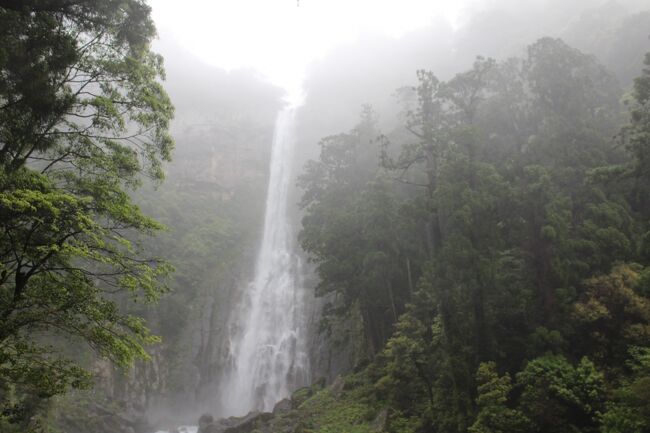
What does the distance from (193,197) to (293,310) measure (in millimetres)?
17564

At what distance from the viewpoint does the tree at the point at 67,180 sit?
648 cm

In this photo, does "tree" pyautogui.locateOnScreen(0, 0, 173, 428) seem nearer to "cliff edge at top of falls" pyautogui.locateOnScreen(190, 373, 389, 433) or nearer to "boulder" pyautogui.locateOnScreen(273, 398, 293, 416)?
"cliff edge at top of falls" pyautogui.locateOnScreen(190, 373, 389, 433)

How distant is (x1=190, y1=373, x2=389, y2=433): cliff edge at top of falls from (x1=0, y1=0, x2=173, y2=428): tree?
8.71m

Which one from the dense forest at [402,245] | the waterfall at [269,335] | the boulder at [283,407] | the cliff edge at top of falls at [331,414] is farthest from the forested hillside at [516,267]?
the waterfall at [269,335]

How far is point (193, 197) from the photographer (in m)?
44.7

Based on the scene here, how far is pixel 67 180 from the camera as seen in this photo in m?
8.00

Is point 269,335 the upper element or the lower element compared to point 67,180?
lower

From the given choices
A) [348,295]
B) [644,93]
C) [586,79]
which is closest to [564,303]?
[644,93]

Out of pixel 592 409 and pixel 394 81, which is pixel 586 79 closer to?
pixel 592 409

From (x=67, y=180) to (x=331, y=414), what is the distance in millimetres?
11878

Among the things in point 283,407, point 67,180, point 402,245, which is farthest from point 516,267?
point 283,407

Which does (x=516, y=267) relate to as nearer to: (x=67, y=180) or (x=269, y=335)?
(x=67, y=180)


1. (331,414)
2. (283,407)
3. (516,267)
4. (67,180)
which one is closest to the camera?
(67,180)

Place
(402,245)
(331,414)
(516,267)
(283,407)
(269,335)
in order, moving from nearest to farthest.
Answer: (516,267)
(331,414)
(402,245)
(283,407)
(269,335)
